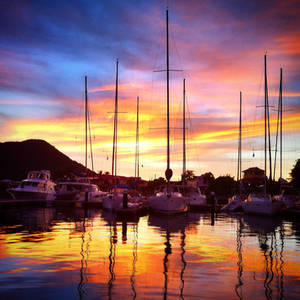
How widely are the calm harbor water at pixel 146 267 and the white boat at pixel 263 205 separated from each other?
15231 mm

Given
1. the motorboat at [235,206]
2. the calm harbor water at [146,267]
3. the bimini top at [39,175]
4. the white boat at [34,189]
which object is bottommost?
the motorboat at [235,206]

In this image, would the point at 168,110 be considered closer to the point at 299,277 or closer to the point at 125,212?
the point at 125,212

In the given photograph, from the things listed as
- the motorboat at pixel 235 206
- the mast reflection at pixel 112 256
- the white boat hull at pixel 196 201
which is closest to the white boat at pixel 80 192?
the white boat hull at pixel 196 201

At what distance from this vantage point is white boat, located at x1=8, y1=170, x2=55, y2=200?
55.2 m

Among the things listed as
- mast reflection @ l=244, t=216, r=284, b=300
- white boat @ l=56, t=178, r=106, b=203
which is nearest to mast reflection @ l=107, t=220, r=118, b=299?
mast reflection @ l=244, t=216, r=284, b=300

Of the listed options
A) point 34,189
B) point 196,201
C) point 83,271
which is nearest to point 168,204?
point 196,201

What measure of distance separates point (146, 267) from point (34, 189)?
148ft

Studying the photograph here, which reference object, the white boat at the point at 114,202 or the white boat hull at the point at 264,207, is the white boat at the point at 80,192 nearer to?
the white boat at the point at 114,202

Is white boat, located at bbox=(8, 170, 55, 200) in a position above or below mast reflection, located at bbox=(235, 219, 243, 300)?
above

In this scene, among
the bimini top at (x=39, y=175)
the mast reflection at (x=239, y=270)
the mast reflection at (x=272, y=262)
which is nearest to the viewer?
the mast reflection at (x=239, y=270)

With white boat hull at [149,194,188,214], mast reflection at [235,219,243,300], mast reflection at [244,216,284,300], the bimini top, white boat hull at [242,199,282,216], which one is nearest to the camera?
mast reflection at [235,219,243,300]

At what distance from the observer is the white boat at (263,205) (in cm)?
3697

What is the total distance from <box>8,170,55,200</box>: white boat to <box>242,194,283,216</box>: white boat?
90.8ft

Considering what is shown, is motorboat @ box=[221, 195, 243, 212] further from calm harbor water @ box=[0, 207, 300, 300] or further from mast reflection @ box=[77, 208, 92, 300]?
mast reflection @ box=[77, 208, 92, 300]
